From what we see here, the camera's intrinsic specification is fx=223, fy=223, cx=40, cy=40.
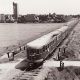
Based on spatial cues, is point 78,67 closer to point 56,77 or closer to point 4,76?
point 56,77

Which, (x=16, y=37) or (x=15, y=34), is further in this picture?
(x=15, y=34)

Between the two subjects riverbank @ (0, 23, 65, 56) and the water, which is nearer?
riverbank @ (0, 23, 65, 56)

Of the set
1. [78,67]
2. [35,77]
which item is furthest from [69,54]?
[35,77]

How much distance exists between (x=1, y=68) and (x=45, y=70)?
5634mm

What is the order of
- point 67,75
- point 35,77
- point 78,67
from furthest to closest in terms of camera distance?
1. point 78,67
2. point 67,75
3. point 35,77

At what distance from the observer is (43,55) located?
26.8m

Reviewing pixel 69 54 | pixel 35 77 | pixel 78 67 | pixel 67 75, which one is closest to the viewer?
pixel 35 77

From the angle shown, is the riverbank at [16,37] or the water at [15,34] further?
the water at [15,34]

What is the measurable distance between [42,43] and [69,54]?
11073mm

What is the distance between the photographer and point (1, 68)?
88.8 feet

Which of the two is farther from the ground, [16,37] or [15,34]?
[16,37]

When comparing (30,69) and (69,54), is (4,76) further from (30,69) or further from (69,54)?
(69,54)

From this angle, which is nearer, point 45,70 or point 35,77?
point 35,77

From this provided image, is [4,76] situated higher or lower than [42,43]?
lower
